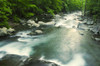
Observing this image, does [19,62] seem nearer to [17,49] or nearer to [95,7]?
[17,49]

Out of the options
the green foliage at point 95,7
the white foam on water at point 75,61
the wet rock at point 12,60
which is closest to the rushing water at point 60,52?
the white foam on water at point 75,61

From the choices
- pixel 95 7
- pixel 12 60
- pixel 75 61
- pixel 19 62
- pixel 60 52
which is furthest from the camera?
pixel 95 7

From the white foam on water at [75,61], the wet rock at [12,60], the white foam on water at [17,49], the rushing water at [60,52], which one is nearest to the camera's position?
the wet rock at [12,60]

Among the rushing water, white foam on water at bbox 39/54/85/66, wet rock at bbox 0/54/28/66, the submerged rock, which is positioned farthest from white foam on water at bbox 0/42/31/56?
white foam on water at bbox 39/54/85/66

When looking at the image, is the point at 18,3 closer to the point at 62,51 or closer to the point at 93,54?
the point at 62,51

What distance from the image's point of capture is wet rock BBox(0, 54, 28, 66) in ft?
17.4

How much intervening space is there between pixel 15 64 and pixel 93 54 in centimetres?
538

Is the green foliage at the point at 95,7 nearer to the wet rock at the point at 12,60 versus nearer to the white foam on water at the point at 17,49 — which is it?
the white foam on water at the point at 17,49

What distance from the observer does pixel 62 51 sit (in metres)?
7.43

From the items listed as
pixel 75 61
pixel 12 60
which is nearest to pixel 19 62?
pixel 12 60

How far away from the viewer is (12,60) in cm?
566

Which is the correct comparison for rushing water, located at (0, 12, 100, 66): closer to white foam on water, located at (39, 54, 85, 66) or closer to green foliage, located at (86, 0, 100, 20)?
white foam on water, located at (39, 54, 85, 66)

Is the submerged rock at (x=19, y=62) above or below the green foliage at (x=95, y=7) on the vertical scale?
below

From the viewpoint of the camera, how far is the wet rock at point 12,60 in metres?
5.31
